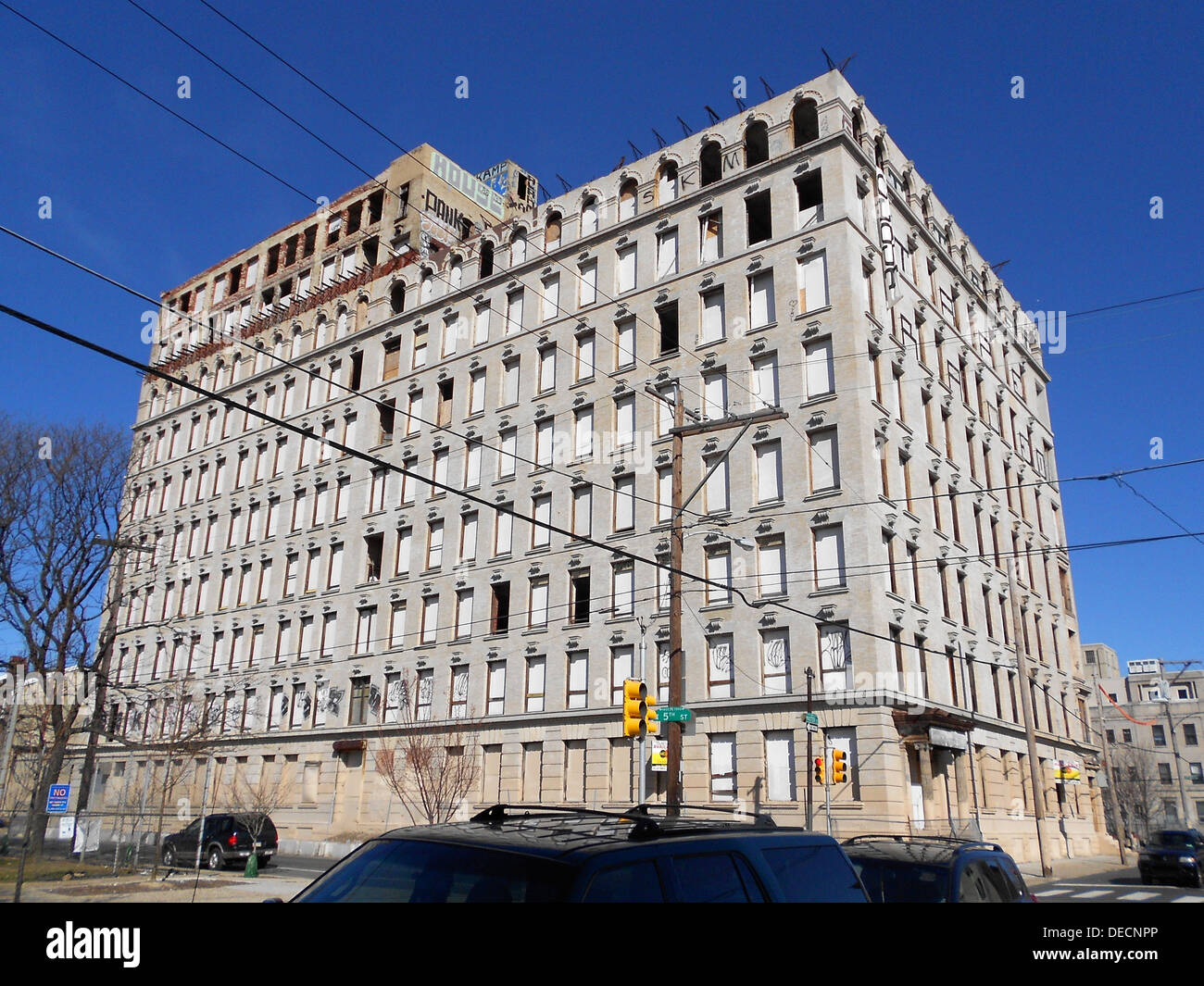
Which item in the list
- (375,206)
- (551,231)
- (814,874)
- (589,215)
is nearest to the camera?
(814,874)

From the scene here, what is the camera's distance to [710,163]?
1636 inches

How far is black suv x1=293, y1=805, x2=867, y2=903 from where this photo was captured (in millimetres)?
4297

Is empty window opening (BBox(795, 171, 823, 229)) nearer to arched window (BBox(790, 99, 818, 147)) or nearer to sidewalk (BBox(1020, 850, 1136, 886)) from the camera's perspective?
arched window (BBox(790, 99, 818, 147))

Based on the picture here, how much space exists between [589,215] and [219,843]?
30.6 metres

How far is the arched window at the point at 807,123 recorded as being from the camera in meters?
39.1

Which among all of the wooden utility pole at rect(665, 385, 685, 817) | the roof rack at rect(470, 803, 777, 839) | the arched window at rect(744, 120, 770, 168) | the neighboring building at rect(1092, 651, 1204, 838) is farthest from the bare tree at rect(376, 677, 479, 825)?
the neighboring building at rect(1092, 651, 1204, 838)

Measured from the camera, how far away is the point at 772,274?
124 feet

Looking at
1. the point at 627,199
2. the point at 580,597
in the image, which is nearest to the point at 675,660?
the point at 580,597

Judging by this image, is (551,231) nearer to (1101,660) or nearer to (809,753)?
(809,753)

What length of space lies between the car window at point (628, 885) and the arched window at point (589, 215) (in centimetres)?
4220

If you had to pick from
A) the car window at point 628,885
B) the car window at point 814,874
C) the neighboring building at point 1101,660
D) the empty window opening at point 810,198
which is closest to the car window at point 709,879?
the car window at point 628,885

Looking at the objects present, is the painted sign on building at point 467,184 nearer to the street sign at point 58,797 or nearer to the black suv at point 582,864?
the street sign at point 58,797

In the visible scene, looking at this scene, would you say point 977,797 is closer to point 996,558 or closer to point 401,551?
point 996,558
